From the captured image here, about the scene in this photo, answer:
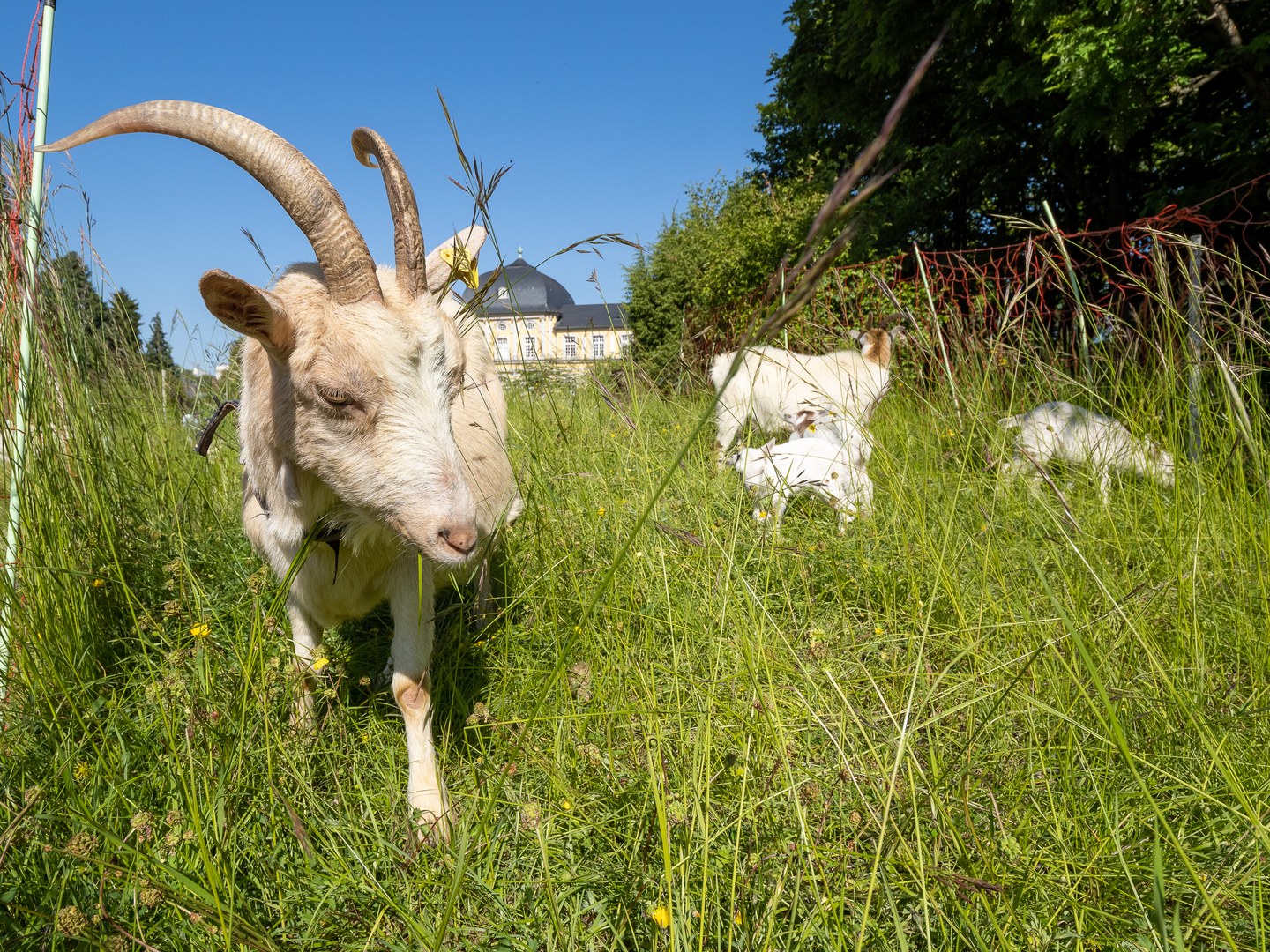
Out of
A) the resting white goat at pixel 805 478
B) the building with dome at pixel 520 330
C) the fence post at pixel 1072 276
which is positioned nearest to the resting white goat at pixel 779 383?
the resting white goat at pixel 805 478

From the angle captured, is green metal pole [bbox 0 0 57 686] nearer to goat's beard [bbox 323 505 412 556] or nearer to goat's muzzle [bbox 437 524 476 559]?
goat's beard [bbox 323 505 412 556]

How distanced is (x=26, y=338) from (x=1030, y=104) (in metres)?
15.5

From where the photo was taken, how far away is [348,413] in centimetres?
193

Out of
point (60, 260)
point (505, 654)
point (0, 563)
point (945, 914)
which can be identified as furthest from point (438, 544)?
point (60, 260)

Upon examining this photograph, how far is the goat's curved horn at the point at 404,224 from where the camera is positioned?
90.0 inches

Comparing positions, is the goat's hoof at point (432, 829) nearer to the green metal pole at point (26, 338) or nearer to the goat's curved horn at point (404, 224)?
the green metal pole at point (26, 338)

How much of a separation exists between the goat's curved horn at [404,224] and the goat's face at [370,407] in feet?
0.86

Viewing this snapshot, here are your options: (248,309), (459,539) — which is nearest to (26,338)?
(248,309)

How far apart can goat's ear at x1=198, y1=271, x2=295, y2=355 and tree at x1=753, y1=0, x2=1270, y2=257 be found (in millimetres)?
8040

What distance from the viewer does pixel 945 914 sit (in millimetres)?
1321

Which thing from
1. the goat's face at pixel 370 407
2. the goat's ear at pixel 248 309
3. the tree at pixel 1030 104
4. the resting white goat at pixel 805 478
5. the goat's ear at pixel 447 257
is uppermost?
the tree at pixel 1030 104

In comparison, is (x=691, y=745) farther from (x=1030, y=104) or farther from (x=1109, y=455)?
(x=1030, y=104)

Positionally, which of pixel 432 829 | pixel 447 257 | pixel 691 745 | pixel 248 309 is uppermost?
pixel 447 257

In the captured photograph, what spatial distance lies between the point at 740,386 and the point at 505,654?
5128mm
